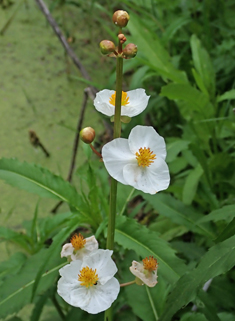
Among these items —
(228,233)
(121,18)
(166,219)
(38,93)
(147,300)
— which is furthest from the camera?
(38,93)

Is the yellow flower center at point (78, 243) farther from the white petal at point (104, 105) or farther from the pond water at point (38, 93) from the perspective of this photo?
the pond water at point (38, 93)

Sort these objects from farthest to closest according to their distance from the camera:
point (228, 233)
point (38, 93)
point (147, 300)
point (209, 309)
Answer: point (38, 93) < point (147, 300) < point (209, 309) < point (228, 233)

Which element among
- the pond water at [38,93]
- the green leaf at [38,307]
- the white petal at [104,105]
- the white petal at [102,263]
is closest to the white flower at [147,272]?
the white petal at [102,263]

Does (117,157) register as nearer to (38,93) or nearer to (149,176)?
(149,176)

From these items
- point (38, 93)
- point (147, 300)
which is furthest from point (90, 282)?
point (38, 93)

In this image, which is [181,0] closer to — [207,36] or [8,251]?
[207,36]

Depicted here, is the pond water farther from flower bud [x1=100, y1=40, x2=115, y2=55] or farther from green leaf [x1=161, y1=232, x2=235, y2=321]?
flower bud [x1=100, y1=40, x2=115, y2=55]

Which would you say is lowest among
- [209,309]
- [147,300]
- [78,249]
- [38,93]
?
[38,93]
